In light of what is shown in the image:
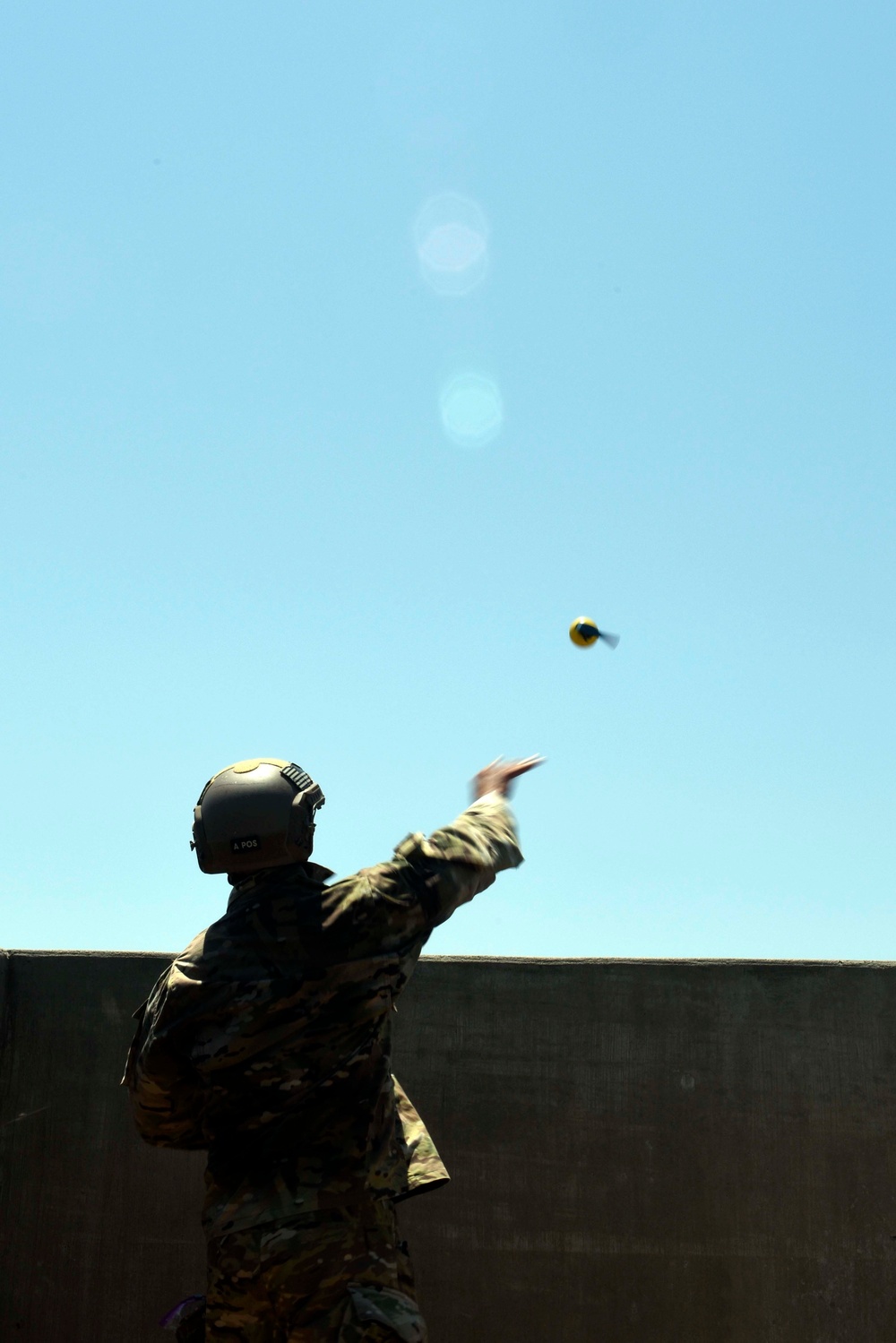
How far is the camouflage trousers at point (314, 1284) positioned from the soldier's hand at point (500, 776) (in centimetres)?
120

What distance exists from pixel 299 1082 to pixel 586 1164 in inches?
80.1

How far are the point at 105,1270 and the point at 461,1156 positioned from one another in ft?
4.71

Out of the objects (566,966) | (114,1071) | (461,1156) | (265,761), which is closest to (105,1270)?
(114,1071)

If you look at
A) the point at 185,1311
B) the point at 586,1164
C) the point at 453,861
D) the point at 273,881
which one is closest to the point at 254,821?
the point at 273,881

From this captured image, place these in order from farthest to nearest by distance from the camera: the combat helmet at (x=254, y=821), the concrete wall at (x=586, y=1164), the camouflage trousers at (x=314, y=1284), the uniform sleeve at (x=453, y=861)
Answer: the concrete wall at (x=586, y=1164) → the combat helmet at (x=254, y=821) → the uniform sleeve at (x=453, y=861) → the camouflage trousers at (x=314, y=1284)

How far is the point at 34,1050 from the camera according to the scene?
5.40 metres

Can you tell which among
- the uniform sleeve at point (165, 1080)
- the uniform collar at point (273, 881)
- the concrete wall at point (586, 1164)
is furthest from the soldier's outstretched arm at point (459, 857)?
the concrete wall at point (586, 1164)

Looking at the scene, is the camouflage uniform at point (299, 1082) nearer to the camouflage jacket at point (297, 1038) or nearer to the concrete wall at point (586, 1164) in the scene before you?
the camouflage jacket at point (297, 1038)

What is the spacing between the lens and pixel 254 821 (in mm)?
3633

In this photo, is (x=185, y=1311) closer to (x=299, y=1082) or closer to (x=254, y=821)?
(x=299, y=1082)

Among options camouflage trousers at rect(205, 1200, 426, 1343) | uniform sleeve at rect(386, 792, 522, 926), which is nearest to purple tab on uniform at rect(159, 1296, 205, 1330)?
camouflage trousers at rect(205, 1200, 426, 1343)

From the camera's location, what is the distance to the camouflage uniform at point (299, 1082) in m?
3.32

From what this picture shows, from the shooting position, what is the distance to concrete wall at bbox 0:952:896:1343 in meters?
4.90

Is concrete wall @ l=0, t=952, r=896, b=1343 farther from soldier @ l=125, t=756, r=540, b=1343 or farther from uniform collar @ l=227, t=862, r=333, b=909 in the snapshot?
uniform collar @ l=227, t=862, r=333, b=909
